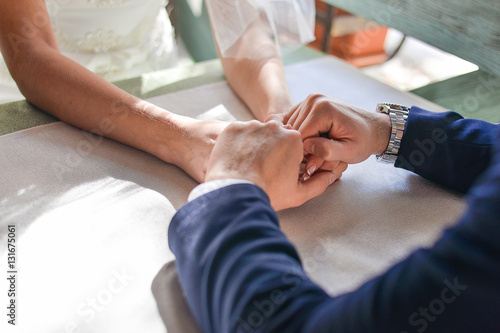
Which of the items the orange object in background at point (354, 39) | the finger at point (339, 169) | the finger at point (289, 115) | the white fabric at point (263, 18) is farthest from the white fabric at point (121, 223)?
the orange object in background at point (354, 39)

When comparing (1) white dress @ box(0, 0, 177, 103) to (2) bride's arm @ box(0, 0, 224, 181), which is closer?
(2) bride's arm @ box(0, 0, 224, 181)

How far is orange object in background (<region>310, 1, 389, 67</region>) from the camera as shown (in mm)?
2631

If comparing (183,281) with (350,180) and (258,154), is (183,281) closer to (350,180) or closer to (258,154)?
(258,154)

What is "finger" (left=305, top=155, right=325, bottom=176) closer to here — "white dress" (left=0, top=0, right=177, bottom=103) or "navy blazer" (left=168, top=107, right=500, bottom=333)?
"navy blazer" (left=168, top=107, right=500, bottom=333)

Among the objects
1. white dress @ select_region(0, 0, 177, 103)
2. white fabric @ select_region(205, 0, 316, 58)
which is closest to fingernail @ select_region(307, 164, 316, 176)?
white fabric @ select_region(205, 0, 316, 58)

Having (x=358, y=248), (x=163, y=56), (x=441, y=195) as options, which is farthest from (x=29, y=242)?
(x=163, y=56)

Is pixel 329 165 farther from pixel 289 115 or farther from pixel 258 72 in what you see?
pixel 258 72

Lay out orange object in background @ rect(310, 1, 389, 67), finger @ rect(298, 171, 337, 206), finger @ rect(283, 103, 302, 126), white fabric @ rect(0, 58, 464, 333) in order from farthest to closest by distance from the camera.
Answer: orange object in background @ rect(310, 1, 389, 67) < finger @ rect(283, 103, 302, 126) < finger @ rect(298, 171, 337, 206) < white fabric @ rect(0, 58, 464, 333)

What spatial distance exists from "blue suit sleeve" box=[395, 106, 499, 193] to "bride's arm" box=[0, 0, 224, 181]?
358mm

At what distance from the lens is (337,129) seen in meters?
0.73

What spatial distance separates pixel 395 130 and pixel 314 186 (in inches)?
7.8

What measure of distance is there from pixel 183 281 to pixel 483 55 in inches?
34.3

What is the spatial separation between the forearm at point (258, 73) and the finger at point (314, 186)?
23 centimetres

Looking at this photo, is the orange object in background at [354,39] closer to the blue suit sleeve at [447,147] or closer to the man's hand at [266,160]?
the blue suit sleeve at [447,147]
